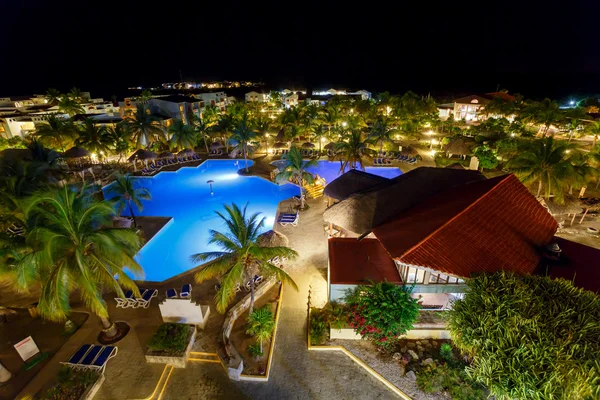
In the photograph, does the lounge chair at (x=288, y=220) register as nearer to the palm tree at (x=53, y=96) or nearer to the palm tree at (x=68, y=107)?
the palm tree at (x=68, y=107)

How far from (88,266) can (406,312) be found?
417 inches

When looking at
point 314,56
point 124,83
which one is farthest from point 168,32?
point 314,56

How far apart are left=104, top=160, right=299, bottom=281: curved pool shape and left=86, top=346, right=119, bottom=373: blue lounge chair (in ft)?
17.8

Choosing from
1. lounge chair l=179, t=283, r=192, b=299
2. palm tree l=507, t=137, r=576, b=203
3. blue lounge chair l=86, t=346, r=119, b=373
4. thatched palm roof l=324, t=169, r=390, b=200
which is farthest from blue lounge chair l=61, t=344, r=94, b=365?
palm tree l=507, t=137, r=576, b=203

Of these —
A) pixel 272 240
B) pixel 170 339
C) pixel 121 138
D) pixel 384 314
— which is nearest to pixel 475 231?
pixel 384 314

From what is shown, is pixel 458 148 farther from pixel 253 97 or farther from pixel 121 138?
pixel 253 97

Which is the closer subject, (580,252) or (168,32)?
(580,252)

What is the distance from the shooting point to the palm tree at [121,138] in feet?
105

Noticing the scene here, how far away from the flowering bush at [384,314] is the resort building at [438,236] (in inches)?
32.8

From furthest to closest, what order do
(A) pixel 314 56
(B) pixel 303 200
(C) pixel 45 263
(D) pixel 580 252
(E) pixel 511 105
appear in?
1. (A) pixel 314 56
2. (E) pixel 511 105
3. (B) pixel 303 200
4. (D) pixel 580 252
5. (C) pixel 45 263

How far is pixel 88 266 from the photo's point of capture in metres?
9.42

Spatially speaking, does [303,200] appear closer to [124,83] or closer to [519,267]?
[519,267]

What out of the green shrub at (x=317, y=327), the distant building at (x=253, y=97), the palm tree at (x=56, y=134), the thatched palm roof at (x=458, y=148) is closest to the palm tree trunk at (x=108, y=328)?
the green shrub at (x=317, y=327)

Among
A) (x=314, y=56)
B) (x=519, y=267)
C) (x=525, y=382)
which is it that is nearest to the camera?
(x=525, y=382)
